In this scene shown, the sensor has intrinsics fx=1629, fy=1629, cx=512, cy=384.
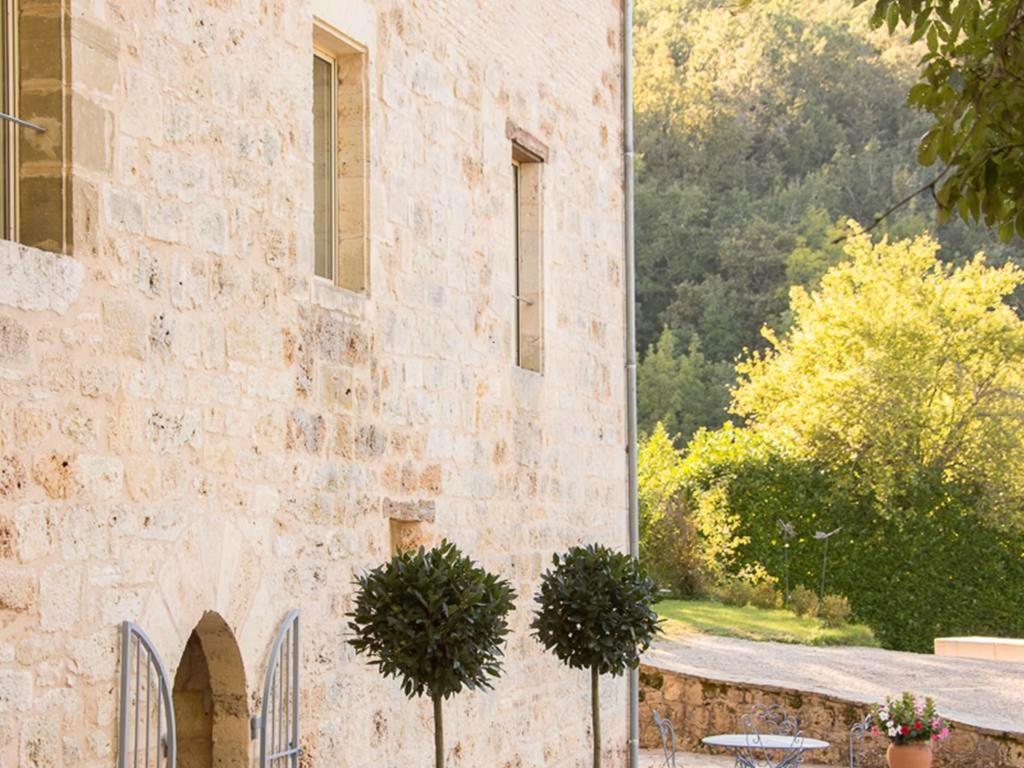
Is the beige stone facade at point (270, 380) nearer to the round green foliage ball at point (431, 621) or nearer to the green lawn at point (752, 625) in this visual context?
the round green foliage ball at point (431, 621)

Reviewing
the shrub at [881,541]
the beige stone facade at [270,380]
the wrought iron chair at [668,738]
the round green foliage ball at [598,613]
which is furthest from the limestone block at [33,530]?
the shrub at [881,541]

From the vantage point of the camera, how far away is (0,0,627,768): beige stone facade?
17.1 ft

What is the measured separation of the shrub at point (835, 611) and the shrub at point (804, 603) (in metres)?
0.13

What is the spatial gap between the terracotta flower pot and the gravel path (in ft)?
4.24

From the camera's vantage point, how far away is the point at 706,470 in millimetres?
23938

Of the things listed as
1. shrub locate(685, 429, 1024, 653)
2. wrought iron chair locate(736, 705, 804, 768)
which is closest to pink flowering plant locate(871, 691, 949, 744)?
wrought iron chair locate(736, 705, 804, 768)

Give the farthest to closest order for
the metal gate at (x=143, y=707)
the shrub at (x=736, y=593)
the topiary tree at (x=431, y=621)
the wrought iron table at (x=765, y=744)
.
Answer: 1. the shrub at (x=736, y=593)
2. the wrought iron table at (x=765, y=744)
3. the topiary tree at (x=431, y=621)
4. the metal gate at (x=143, y=707)

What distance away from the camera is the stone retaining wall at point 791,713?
12656 millimetres

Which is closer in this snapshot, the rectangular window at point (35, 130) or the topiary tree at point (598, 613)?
the rectangular window at point (35, 130)

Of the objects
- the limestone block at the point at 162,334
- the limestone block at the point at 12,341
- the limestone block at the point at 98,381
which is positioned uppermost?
the limestone block at the point at 162,334

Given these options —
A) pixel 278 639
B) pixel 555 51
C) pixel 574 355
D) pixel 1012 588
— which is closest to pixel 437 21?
pixel 555 51

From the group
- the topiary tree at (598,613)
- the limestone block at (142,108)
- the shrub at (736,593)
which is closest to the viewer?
the limestone block at (142,108)

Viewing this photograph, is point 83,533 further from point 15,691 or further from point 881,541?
point 881,541

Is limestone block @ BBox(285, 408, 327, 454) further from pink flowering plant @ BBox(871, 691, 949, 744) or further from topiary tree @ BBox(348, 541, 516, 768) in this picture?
pink flowering plant @ BBox(871, 691, 949, 744)
